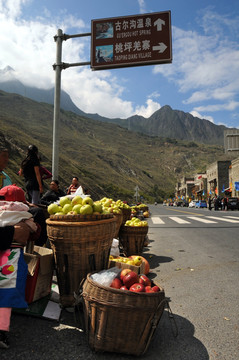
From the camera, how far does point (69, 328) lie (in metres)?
2.84

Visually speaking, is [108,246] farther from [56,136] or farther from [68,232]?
[56,136]

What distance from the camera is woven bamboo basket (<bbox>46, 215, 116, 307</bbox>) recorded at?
2.93 metres

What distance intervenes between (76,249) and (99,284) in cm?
66

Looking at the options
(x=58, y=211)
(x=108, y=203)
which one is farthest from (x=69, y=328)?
(x=108, y=203)

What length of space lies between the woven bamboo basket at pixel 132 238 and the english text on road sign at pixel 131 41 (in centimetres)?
559

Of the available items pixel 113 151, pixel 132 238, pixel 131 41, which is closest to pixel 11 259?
pixel 132 238

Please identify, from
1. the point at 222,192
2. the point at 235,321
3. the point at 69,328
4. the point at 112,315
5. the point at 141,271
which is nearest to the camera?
the point at 112,315

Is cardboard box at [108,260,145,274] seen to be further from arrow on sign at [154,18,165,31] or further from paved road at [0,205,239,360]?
arrow on sign at [154,18,165,31]

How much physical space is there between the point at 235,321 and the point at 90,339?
169cm

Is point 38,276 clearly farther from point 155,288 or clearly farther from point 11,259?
point 155,288

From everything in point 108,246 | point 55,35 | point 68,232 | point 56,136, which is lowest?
point 108,246

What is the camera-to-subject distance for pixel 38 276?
303 centimetres

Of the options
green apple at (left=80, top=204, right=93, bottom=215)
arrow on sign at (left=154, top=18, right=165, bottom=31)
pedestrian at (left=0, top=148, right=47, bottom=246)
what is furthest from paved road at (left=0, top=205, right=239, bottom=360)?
arrow on sign at (left=154, top=18, right=165, bottom=31)

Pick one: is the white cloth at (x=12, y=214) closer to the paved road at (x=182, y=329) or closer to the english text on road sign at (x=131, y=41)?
the paved road at (x=182, y=329)
